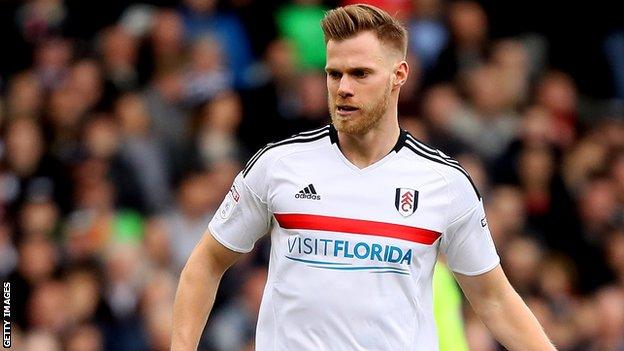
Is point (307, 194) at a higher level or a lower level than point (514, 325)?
higher

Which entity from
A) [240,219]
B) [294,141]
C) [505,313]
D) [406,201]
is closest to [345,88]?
[294,141]

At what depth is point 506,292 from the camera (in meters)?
5.94

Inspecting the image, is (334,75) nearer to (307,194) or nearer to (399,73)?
(399,73)

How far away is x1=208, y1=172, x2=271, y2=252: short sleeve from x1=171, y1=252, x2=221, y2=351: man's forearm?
0.43 feet

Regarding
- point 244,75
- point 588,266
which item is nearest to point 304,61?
point 244,75

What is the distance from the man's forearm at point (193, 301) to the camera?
587 centimetres

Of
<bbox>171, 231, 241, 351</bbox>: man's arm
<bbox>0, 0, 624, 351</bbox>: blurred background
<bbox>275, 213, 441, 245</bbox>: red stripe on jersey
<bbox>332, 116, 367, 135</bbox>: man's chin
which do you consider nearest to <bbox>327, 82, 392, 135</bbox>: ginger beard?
<bbox>332, 116, 367, 135</bbox>: man's chin

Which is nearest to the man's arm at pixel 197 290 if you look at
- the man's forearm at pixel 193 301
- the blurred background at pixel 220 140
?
the man's forearm at pixel 193 301

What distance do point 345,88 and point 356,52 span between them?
159mm

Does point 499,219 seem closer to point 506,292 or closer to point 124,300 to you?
point 124,300

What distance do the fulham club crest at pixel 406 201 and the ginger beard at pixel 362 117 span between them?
0.28 m

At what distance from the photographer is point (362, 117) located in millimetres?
5723

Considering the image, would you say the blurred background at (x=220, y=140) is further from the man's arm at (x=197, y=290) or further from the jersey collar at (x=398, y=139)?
the jersey collar at (x=398, y=139)

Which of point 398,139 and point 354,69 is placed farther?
point 398,139
